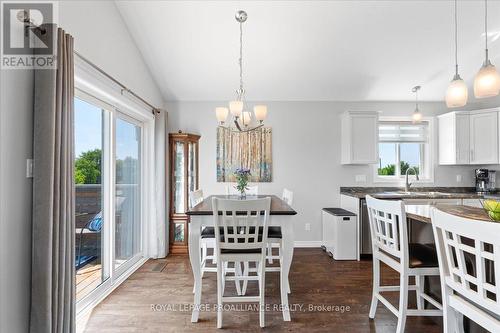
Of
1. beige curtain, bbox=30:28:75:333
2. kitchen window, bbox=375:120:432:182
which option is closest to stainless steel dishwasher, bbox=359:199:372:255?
kitchen window, bbox=375:120:432:182

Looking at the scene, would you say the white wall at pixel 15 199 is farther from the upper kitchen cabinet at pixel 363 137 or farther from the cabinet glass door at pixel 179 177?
the upper kitchen cabinet at pixel 363 137

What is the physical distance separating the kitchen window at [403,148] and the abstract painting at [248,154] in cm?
195

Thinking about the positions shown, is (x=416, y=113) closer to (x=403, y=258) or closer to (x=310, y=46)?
(x=310, y=46)

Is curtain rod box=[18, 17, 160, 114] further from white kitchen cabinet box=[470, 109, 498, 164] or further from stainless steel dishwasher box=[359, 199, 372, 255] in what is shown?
white kitchen cabinet box=[470, 109, 498, 164]

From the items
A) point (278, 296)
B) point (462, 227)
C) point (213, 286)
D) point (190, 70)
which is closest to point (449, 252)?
point (462, 227)

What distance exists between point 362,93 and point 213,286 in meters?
3.60

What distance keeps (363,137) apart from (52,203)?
391 cm

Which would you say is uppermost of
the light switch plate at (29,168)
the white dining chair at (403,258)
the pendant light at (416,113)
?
the pendant light at (416,113)

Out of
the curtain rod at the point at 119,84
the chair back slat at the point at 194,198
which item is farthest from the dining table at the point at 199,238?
the curtain rod at the point at 119,84

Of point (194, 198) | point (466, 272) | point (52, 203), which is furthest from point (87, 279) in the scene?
point (466, 272)

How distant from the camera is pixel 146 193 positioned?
12.6ft

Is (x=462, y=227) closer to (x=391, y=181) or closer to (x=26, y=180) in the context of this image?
(x=26, y=180)

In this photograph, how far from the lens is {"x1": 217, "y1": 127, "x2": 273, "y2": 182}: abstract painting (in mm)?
4383

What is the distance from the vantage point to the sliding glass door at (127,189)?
314 centimetres
